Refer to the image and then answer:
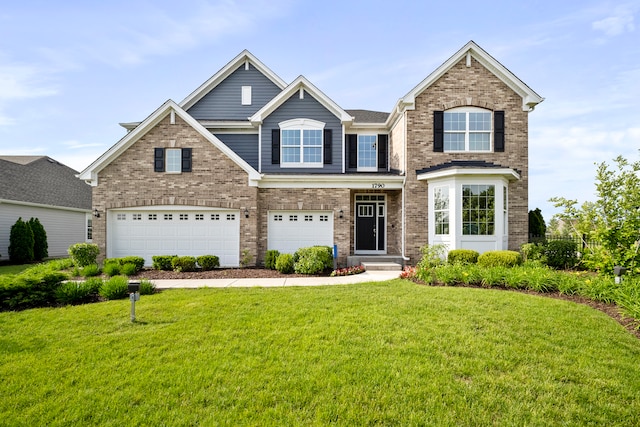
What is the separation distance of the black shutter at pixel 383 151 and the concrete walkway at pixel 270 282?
22.5 ft

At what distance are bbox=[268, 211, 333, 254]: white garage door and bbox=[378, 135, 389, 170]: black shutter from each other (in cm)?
430

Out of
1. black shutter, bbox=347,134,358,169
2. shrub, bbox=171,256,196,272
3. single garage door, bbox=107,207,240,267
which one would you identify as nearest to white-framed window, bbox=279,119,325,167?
black shutter, bbox=347,134,358,169

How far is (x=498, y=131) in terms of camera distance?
13695mm

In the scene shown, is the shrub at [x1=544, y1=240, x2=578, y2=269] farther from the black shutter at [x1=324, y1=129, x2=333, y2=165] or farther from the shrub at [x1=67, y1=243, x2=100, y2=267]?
the shrub at [x1=67, y1=243, x2=100, y2=267]

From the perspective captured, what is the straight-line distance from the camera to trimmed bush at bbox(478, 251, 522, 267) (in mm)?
10977

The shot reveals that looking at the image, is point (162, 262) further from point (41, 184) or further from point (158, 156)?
point (41, 184)

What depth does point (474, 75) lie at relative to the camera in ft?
45.2

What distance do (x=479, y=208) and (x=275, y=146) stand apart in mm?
9232

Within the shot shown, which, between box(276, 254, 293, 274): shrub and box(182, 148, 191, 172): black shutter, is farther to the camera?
box(182, 148, 191, 172): black shutter

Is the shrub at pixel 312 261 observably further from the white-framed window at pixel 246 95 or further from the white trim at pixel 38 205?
the white trim at pixel 38 205

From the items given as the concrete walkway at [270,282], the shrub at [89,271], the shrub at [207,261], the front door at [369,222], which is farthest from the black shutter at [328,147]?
the shrub at [89,271]

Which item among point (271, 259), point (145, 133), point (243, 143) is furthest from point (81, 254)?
point (243, 143)

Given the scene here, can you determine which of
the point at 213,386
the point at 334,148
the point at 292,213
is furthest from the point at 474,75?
the point at 213,386

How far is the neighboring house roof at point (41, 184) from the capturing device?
18.5 meters
